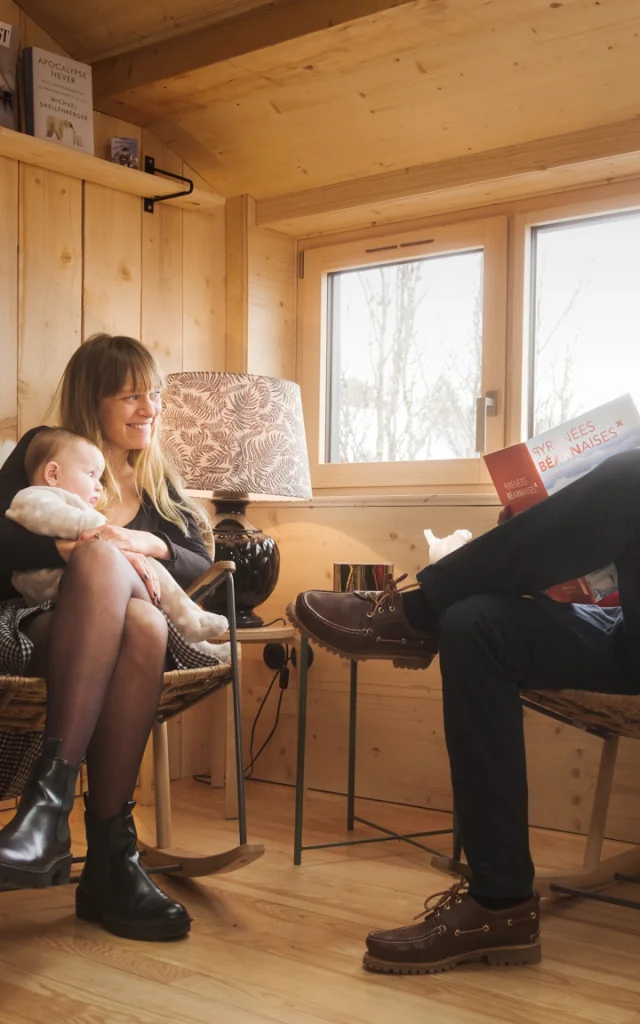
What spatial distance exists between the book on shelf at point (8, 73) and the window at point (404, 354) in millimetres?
984

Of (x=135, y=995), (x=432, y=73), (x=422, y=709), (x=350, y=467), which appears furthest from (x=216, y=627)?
(x=432, y=73)

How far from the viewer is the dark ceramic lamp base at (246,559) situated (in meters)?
2.69

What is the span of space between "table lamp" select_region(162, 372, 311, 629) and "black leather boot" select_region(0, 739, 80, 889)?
109 cm

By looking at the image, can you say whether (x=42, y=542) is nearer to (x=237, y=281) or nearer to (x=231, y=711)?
(x=231, y=711)

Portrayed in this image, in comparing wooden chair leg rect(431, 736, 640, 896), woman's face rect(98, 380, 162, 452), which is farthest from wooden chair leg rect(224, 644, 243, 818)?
wooden chair leg rect(431, 736, 640, 896)

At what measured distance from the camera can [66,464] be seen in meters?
1.92

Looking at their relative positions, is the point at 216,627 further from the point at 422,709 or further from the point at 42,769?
the point at 422,709

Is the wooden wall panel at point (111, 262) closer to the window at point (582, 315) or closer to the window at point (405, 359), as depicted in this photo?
the window at point (405, 359)

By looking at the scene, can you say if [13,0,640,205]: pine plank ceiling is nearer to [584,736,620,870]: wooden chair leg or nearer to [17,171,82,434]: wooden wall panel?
[17,171,82,434]: wooden wall panel

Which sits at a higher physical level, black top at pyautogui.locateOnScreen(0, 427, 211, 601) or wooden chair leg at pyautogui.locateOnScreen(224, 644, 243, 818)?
black top at pyautogui.locateOnScreen(0, 427, 211, 601)

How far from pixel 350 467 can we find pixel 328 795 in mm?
920

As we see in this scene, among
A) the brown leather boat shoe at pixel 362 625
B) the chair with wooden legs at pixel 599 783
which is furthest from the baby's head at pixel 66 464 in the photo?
the chair with wooden legs at pixel 599 783

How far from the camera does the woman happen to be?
59.6 inches

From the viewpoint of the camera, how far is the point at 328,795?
9.48 ft
